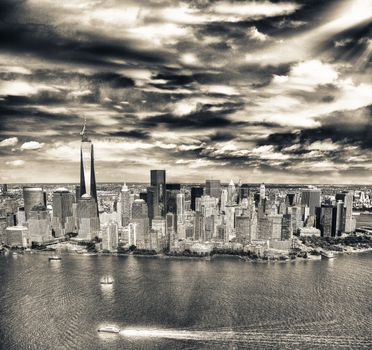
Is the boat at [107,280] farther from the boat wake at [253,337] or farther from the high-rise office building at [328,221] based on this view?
the high-rise office building at [328,221]

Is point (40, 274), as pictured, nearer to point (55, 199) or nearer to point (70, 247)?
point (70, 247)

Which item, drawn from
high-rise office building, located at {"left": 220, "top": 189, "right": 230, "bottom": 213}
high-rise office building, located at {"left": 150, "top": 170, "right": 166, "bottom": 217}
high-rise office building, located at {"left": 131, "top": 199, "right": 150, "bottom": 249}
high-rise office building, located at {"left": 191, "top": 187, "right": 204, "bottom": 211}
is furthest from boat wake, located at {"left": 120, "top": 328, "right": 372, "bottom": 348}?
high-rise office building, located at {"left": 191, "top": 187, "right": 204, "bottom": 211}

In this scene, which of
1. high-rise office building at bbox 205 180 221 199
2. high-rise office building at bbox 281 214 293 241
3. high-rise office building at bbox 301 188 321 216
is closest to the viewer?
high-rise office building at bbox 281 214 293 241

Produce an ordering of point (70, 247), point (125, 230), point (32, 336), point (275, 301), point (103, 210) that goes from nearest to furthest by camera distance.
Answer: point (32, 336), point (275, 301), point (70, 247), point (125, 230), point (103, 210)

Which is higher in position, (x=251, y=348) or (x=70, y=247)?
(x=251, y=348)

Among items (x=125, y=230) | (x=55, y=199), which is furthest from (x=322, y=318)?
(x=55, y=199)

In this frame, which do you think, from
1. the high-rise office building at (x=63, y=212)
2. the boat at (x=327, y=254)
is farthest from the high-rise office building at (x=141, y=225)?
the boat at (x=327, y=254)

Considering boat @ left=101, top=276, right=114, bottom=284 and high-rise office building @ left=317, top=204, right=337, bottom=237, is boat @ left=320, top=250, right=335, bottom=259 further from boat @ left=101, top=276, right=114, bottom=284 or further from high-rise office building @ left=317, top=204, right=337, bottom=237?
boat @ left=101, top=276, right=114, bottom=284

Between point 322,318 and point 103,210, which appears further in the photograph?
point 103,210
